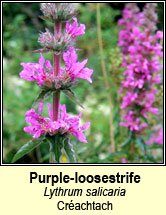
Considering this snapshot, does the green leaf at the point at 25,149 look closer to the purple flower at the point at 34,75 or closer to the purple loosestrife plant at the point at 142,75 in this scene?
the purple flower at the point at 34,75

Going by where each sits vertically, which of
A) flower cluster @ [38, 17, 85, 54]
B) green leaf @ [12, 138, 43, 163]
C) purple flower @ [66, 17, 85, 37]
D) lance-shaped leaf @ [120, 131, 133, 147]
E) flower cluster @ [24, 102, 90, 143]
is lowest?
lance-shaped leaf @ [120, 131, 133, 147]

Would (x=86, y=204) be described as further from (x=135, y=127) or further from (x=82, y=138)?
(x=135, y=127)

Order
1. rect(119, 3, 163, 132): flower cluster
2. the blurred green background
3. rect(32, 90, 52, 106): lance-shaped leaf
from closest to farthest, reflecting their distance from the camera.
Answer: rect(32, 90, 52, 106): lance-shaped leaf → rect(119, 3, 163, 132): flower cluster → the blurred green background

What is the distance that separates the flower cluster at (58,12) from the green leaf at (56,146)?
0.52 m

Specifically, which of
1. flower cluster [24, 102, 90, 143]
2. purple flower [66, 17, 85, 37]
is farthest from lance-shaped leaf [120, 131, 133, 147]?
purple flower [66, 17, 85, 37]

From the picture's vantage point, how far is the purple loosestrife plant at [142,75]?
91.9 inches

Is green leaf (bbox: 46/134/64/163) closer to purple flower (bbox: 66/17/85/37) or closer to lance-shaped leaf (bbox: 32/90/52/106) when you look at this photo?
lance-shaped leaf (bbox: 32/90/52/106)

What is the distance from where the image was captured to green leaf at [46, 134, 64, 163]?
145 cm

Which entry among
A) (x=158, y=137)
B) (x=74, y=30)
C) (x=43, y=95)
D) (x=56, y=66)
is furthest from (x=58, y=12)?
(x=158, y=137)

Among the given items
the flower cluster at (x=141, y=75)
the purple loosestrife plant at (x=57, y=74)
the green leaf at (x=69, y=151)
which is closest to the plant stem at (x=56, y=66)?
the purple loosestrife plant at (x=57, y=74)

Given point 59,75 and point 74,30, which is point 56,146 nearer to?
point 59,75

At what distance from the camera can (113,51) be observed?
251 cm

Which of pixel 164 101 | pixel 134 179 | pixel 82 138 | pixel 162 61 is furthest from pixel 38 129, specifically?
pixel 162 61

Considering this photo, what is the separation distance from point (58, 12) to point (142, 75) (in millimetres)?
1091
